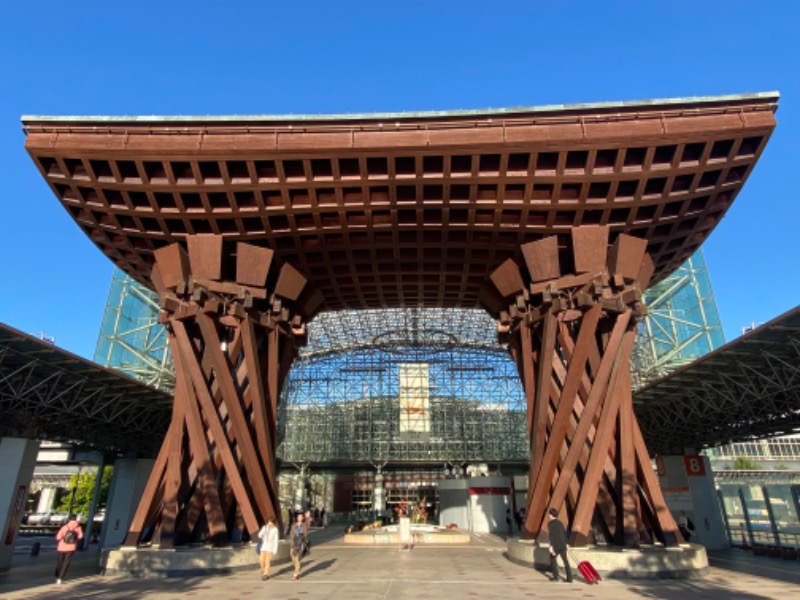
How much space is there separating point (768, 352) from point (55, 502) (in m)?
75.3

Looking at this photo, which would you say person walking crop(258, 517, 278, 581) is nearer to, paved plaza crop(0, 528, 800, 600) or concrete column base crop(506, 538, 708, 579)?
paved plaza crop(0, 528, 800, 600)

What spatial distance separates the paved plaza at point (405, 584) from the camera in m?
10.7

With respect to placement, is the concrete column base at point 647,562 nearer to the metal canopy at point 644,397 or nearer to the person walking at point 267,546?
the metal canopy at point 644,397

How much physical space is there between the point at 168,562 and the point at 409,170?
12762 millimetres

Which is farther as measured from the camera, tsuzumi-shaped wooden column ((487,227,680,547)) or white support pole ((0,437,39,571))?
white support pole ((0,437,39,571))

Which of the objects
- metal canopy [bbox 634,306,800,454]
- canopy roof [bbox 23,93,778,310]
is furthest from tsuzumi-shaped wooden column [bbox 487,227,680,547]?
metal canopy [bbox 634,306,800,454]

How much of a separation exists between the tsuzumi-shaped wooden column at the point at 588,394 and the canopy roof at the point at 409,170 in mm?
1300

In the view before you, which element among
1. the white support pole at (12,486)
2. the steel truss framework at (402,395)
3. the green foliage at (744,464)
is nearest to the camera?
the white support pole at (12,486)

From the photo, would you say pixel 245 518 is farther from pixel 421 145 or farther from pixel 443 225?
pixel 421 145

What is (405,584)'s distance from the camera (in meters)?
12.0

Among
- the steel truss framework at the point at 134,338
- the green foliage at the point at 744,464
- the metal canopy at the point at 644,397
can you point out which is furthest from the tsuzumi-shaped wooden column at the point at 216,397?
the green foliage at the point at 744,464

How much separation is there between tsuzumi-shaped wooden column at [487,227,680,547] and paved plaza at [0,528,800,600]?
2178mm

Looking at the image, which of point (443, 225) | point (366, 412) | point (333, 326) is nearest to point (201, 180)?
point (443, 225)

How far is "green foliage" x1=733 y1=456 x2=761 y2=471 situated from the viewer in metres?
62.8
